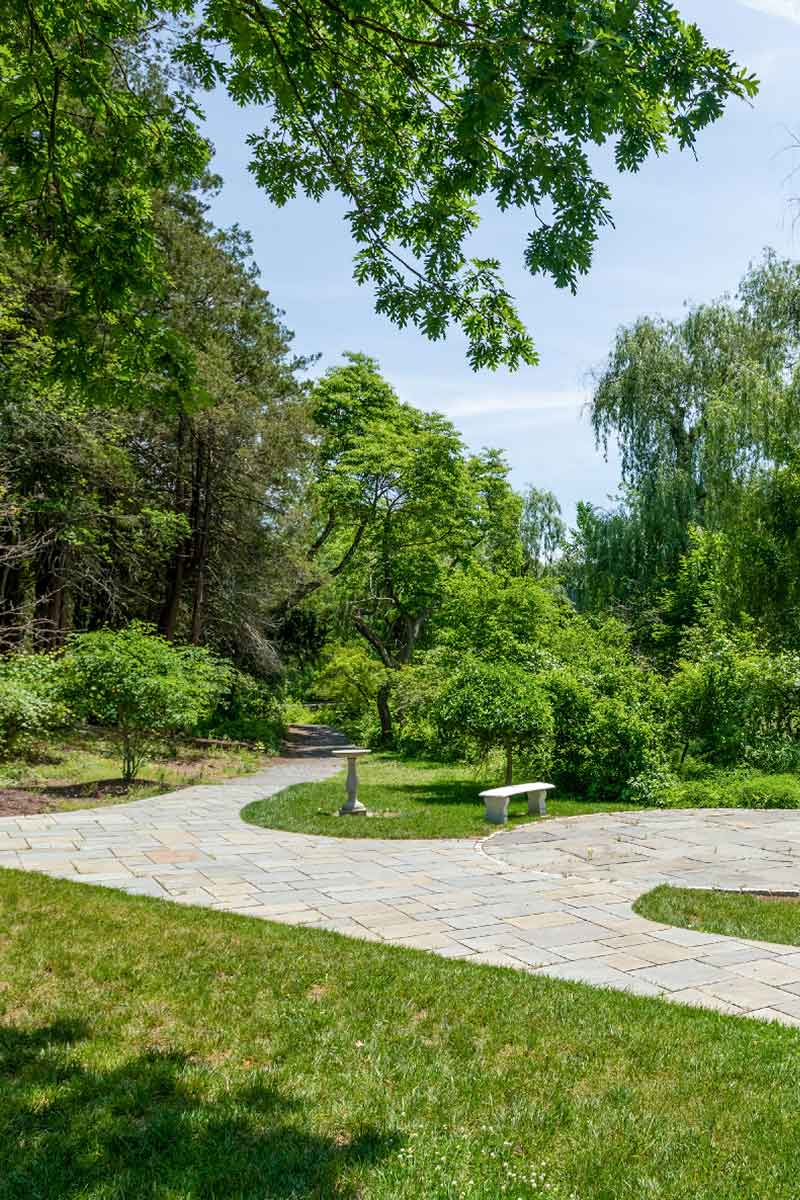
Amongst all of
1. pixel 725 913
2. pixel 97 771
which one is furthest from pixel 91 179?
pixel 97 771

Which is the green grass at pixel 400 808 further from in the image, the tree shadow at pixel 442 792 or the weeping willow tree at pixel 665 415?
the weeping willow tree at pixel 665 415

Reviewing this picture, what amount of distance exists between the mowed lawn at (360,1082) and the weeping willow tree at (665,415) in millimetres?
14891

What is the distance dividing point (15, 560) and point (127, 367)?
11192mm

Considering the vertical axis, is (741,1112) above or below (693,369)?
below

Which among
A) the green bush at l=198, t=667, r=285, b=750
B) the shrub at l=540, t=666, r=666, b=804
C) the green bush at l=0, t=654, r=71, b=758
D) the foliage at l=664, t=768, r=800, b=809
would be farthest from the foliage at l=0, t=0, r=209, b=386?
the green bush at l=198, t=667, r=285, b=750

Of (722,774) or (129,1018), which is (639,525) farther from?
(129,1018)

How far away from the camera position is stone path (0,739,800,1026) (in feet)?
16.5

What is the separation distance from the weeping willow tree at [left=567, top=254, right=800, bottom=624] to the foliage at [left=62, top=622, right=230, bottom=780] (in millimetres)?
11133

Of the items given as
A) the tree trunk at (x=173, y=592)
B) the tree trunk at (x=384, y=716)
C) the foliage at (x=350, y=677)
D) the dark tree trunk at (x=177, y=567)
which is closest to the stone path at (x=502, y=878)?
the tree trunk at (x=173, y=592)

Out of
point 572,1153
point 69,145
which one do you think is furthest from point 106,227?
point 572,1153

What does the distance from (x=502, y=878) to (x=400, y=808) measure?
14.4ft

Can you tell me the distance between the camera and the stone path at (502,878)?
502cm

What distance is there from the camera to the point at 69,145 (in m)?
4.82

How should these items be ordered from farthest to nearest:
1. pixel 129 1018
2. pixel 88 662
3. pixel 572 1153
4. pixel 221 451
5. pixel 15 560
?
pixel 221 451, pixel 15 560, pixel 88 662, pixel 129 1018, pixel 572 1153
